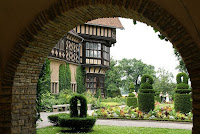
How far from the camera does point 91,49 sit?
25.5 m

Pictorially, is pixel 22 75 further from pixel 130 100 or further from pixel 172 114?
pixel 130 100

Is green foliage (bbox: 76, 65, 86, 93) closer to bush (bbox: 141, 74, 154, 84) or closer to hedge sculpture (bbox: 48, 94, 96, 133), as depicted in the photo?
bush (bbox: 141, 74, 154, 84)

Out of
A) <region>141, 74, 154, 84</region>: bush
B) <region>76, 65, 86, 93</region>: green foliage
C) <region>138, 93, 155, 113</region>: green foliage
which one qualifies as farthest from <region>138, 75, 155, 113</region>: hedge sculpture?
<region>76, 65, 86, 93</region>: green foliage

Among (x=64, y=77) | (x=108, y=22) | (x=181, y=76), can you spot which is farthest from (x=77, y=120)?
(x=108, y=22)

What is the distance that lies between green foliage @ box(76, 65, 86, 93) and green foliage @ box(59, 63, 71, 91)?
6.46ft

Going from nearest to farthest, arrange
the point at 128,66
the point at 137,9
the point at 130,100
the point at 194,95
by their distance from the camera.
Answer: the point at 194,95 < the point at 137,9 < the point at 130,100 < the point at 128,66

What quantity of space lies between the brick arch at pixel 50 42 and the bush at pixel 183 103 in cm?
1057

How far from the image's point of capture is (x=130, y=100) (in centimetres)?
1795

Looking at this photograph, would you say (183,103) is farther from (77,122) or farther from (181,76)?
(77,122)

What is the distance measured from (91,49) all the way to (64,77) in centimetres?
526

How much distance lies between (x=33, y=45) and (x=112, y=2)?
1860 mm

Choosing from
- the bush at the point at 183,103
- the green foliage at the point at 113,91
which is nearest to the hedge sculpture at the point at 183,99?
the bush at the point at 183,103

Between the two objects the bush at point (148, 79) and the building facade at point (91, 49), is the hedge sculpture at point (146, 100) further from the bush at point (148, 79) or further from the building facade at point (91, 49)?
the building facade at point (91, 49)

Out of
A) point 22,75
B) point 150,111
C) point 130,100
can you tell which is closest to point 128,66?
point 130,100
